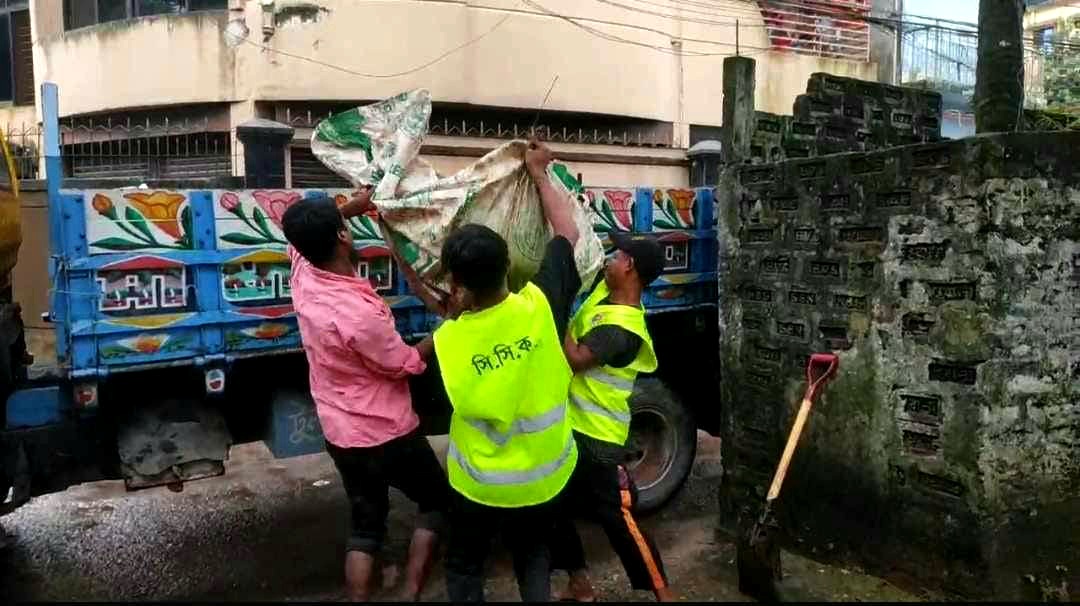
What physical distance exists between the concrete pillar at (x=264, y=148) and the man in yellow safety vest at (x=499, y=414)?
21.8 feet

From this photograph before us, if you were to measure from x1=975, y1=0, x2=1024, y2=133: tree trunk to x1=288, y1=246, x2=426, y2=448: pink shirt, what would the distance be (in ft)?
11.3

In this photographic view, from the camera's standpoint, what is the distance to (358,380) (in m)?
3.10

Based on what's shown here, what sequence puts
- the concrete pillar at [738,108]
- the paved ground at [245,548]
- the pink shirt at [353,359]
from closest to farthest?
the pink shirt at [353,359], the paved ground at [245,548], the concrete pillar at [738,108]

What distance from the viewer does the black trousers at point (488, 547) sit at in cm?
272

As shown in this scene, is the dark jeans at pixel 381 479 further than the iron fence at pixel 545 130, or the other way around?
the iron fence at pixel 545 130

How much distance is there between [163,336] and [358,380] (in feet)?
2.97

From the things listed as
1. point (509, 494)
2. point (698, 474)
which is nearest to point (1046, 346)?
point (509, 494)

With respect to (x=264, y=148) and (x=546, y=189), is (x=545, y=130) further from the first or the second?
(x=546, y=189)

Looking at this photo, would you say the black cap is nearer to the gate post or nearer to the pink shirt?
the pink shirt

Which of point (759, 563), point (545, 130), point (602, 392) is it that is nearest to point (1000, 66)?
point (759, 563)

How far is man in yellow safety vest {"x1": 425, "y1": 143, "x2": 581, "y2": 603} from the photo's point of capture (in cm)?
251

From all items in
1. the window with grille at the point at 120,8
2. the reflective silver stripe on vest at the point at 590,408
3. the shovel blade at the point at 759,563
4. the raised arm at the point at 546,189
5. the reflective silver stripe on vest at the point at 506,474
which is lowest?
the shovel blade at the point at 759,563

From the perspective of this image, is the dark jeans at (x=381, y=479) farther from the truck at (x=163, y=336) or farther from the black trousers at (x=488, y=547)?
the truck at (x=163, y=336)

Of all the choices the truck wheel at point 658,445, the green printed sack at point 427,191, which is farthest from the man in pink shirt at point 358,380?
the truck wheel at point 658,445
